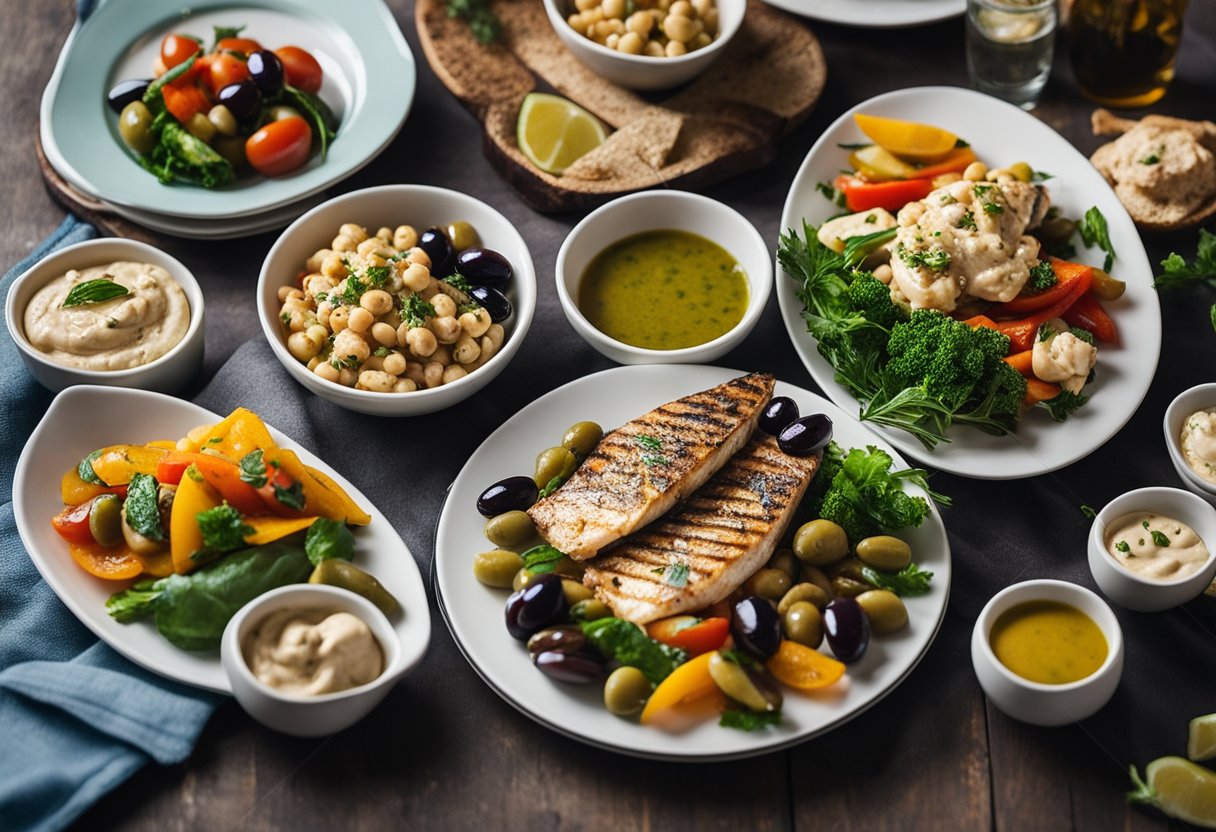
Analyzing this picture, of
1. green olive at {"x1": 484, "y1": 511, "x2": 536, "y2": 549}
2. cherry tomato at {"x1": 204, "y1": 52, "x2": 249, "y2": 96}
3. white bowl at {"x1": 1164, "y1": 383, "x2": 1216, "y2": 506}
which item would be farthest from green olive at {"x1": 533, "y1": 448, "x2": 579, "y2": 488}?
cherry tomato at {"x1": 204, "y1": 52, "x2": 249, "y2": 96}

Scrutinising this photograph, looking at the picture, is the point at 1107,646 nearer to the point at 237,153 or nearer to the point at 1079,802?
the point at 1079,802

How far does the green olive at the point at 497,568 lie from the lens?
12.2ft

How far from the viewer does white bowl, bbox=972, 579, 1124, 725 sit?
339 centimetres

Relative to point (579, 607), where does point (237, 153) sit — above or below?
above

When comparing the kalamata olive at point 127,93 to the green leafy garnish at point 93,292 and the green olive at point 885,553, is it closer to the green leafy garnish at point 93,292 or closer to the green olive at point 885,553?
the green leafy garnish at point 93,292

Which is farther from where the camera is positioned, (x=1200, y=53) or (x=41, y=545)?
(x=1200, y=53)

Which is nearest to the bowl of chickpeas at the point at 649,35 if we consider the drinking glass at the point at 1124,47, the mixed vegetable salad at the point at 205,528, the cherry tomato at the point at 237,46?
the cherry tomato at the point at 237,46

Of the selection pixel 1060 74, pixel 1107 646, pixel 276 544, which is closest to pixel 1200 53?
pixel 1060 74

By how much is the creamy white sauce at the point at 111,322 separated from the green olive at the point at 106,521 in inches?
26.7

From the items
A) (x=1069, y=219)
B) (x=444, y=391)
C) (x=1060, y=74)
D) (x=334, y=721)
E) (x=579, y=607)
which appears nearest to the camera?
(x=334, y=721)

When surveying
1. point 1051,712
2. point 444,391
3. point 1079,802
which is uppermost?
point 444,391

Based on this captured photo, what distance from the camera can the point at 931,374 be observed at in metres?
4.06

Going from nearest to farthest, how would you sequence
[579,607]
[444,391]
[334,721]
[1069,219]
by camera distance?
[334,721] → [579,607] → [444,391] → [1069,219]

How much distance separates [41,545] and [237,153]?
1.96 meters
